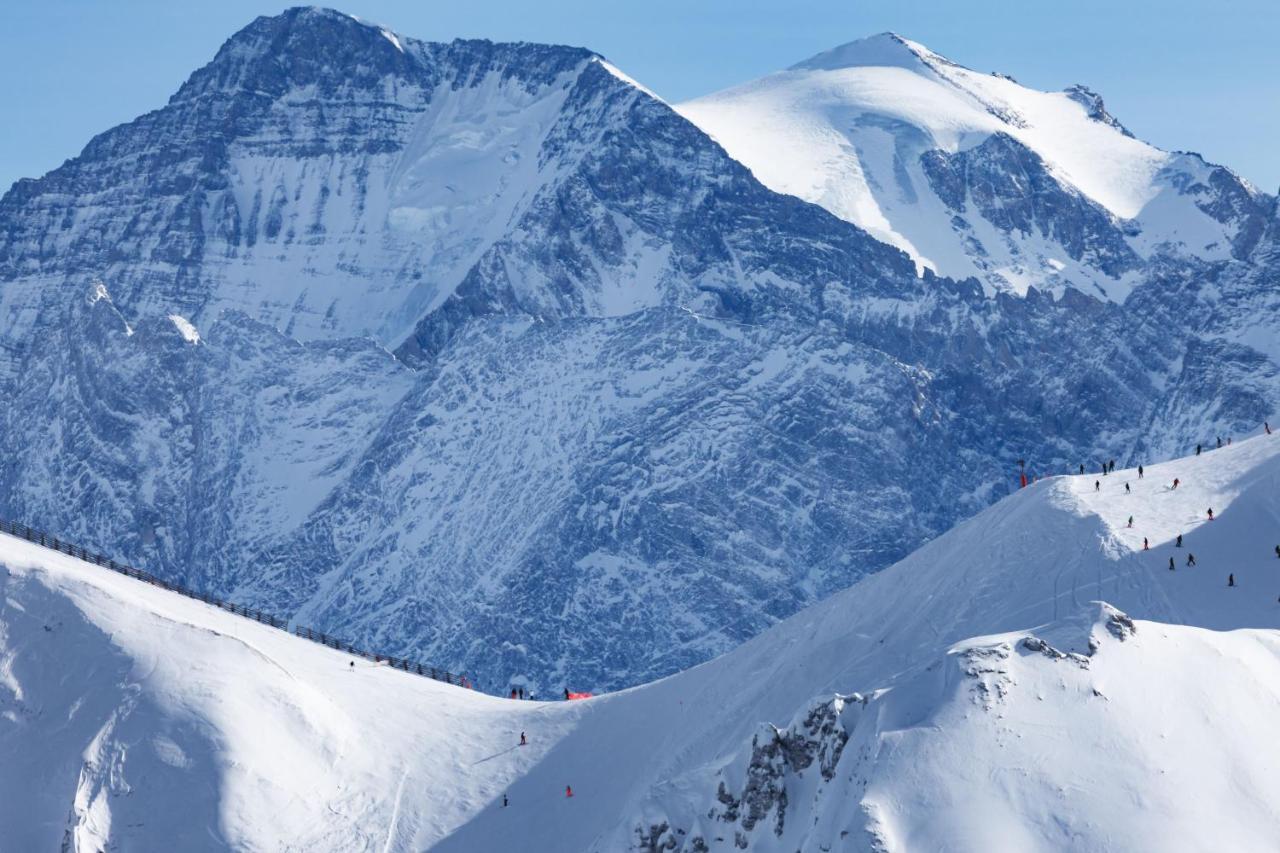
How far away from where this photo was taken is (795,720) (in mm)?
142000

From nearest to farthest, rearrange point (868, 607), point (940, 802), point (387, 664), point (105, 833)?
point (940, 802) < point (105, 833) < point (868, 607) < point (387, 664)

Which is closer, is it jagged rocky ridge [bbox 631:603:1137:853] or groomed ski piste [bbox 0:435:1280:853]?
groomed ski piste [bbox 0:435:1280:853]

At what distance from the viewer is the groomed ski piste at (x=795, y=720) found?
435ft

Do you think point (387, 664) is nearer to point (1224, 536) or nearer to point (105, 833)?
point (105, 833)

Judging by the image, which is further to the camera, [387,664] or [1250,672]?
[387,664]

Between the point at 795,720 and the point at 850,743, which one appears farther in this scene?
the point at 795,720

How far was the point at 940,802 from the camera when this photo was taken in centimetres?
12988

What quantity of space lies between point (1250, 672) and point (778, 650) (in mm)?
37666

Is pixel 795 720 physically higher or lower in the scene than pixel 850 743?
higher

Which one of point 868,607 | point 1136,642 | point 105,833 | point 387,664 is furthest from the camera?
point 387,664

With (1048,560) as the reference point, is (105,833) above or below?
below

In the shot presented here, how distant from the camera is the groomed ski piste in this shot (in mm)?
132500

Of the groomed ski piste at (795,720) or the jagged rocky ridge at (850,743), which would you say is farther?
the jagged rocky ridge at (850,743)

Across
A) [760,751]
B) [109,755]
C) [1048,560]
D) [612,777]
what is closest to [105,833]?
[109,755]
